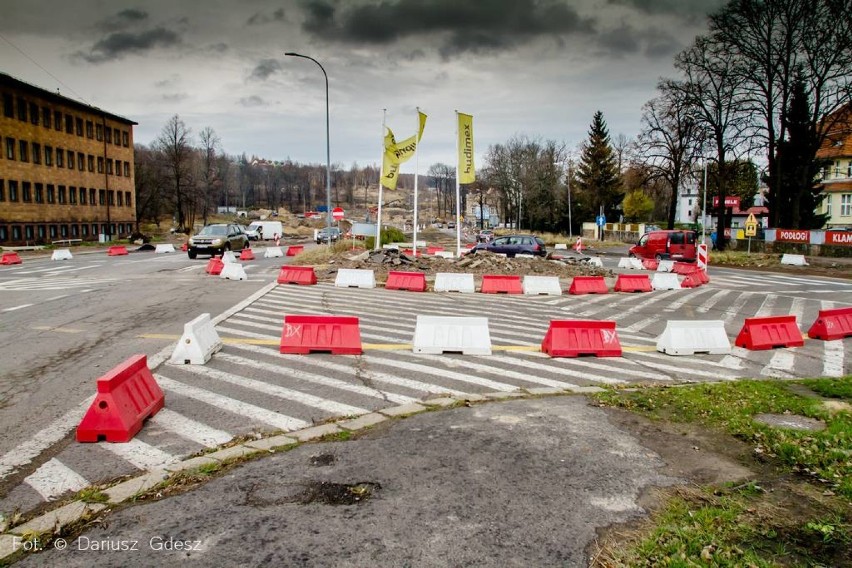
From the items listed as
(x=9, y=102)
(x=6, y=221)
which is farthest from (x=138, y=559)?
(x=9, y=102)

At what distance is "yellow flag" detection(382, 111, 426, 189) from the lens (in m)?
27.0

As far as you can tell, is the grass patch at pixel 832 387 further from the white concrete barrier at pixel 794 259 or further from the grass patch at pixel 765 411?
the white concrete barrier at pixel 794 259

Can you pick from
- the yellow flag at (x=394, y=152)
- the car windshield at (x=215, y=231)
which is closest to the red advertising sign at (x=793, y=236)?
the yellow flag at (x=394, y=152)

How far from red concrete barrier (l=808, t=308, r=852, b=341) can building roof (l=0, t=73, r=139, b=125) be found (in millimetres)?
55023

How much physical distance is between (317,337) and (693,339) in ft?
22.2

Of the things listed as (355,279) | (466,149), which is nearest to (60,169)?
(466,149)

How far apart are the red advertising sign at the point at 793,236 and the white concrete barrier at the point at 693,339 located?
31653 mm

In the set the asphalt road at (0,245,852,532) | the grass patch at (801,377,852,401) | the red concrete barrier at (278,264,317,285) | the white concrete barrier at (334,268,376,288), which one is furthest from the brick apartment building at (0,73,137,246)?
the grass patch at (801,377,852,401)

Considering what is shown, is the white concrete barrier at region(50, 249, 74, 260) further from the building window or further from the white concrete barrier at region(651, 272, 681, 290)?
the white concrete barrier at region(651, 272, 681, 290)

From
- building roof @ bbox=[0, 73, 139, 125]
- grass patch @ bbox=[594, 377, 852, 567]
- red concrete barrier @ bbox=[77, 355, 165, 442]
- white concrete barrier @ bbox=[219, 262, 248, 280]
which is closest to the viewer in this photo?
grass patch @ bbox=[594, 377, 852, 567]

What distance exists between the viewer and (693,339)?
1050 centimetres

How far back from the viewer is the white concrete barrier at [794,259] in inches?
1326

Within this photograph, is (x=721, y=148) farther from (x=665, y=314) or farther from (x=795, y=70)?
(x=665, y=314)

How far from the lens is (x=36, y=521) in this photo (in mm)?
4055
